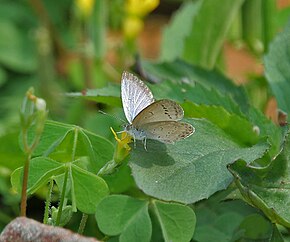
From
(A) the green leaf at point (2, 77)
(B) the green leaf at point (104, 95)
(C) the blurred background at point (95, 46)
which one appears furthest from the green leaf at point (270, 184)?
(A) the green leaf at point (2, 77)

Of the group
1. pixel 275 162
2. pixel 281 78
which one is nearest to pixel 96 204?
pixel 275 162

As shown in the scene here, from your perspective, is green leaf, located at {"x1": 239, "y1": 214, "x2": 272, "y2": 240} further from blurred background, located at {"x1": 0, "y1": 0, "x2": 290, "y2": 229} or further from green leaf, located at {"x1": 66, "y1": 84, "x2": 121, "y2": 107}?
blurred background, located at {"x1": 0, "y1": 0, "x2": 290, "y2": 229}

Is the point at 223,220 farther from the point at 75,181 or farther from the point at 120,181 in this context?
the point at 75,181

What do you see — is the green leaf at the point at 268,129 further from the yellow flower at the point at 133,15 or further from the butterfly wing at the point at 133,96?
the yellow flower at the point at 133,15

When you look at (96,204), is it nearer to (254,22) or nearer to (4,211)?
(4,211)

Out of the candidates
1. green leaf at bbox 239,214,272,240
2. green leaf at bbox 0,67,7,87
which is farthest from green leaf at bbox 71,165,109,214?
green leaf at bbox 0,67,7,87

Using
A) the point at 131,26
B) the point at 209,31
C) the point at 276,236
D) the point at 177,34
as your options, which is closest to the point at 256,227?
the point at 276,236
